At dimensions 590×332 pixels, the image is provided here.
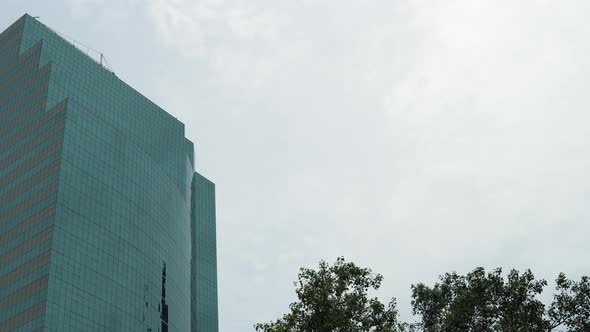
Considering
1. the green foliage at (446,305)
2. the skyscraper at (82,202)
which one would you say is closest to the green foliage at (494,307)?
the green foliage at (446,305)

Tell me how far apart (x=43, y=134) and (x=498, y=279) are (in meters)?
86.3

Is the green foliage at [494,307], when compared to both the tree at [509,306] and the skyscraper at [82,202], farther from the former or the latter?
the skyscraper at [82,202]

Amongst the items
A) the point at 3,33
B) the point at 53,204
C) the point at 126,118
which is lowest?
the point at 53,204

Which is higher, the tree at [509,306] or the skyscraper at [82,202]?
the skyscraper at [82,202]

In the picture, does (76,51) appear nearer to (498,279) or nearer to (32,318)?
(32,318)

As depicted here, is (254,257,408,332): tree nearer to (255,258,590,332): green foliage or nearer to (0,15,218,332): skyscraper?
(255,258,590,332): green foliage

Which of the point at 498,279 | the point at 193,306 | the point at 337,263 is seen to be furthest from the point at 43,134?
the point at 498,279

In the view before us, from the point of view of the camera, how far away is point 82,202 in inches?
5305

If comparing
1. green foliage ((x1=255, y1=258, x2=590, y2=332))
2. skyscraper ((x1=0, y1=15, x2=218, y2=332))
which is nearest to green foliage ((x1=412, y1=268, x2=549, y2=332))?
green foliage ((x1=255, y1=258, x2=590, y2=332))

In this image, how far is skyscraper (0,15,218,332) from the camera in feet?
411

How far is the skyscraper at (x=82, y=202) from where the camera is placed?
411ft

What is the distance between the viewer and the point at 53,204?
129250 millimetres

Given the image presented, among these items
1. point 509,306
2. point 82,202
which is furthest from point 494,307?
point 82,202

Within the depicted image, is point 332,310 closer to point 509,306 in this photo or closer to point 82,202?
point 509,306
